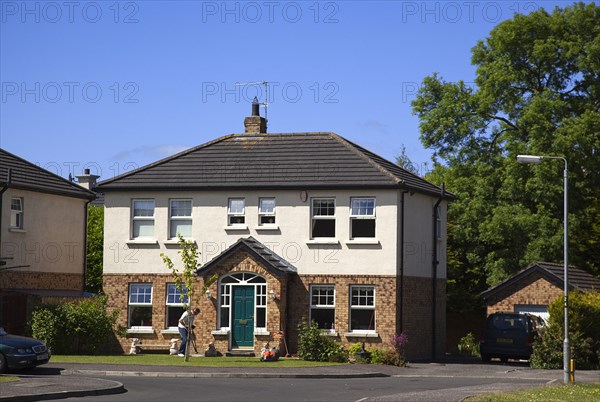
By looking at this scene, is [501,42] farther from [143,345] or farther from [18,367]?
[18,367]

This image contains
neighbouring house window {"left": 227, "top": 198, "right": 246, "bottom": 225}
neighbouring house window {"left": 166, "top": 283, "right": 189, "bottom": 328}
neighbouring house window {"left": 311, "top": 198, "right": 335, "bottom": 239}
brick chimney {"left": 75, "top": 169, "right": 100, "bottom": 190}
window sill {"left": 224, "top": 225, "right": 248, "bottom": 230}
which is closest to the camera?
neighbouring house window {"left": 311, "top": 198, "right": 335, "bottom": 239}

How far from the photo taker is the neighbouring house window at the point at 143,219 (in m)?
43.1

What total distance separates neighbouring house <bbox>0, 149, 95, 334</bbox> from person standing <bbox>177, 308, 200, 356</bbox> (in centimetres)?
476

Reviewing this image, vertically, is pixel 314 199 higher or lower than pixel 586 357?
higher

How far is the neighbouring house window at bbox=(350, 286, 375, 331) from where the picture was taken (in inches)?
1578

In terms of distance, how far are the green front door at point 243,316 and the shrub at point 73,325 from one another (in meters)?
4.46

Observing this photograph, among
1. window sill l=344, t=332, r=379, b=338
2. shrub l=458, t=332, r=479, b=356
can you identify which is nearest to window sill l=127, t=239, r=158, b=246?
window sill l=344, t=332, r=379, b=338

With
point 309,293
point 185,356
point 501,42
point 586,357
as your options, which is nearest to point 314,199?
point 309,293

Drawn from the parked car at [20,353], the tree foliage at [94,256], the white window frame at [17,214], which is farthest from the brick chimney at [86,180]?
the parked car at [20,353]

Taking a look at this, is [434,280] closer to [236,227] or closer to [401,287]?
[401,287]

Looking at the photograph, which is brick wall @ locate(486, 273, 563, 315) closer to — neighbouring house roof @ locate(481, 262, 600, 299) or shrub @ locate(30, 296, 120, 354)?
neighbouring house roof @ locate(481, 262, 600, 299)

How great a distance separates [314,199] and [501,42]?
47.0ft

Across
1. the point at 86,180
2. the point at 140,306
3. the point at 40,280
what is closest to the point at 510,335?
the point at 140,306

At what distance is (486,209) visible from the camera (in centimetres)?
5003
